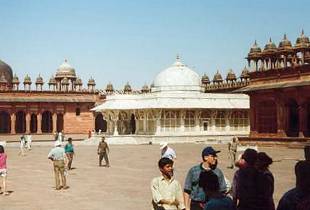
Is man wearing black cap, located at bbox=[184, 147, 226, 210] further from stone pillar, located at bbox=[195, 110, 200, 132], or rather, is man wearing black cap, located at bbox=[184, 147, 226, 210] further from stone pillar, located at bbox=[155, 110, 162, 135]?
stone pillar, located at bbox=[195, 110, 200, 132]

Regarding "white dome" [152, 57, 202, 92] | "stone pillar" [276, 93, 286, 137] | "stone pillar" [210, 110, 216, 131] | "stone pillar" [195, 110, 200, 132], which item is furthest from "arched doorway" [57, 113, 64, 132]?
"stone pillar" [276, 93, 286, 137]

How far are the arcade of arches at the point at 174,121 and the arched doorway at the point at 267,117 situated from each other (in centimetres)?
1233

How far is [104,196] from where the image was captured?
1212 cm

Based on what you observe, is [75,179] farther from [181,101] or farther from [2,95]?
[2,95]

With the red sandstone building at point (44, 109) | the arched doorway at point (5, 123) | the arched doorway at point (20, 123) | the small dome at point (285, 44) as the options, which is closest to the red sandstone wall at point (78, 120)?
the red sandstone building at point (44, 109)

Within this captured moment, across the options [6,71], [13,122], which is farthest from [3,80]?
[13,122]

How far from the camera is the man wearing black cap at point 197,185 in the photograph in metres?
Answer: 6.19

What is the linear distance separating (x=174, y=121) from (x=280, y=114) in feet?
49.7

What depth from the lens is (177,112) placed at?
4775 centimetres

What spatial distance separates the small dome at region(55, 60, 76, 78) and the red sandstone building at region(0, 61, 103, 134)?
7.83 feet

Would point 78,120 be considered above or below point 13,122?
above

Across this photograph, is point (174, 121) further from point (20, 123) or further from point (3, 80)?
point (3, 80)

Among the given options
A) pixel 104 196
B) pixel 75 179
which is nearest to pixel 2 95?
pixel 75 179

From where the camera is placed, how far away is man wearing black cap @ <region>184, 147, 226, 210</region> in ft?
20.3
